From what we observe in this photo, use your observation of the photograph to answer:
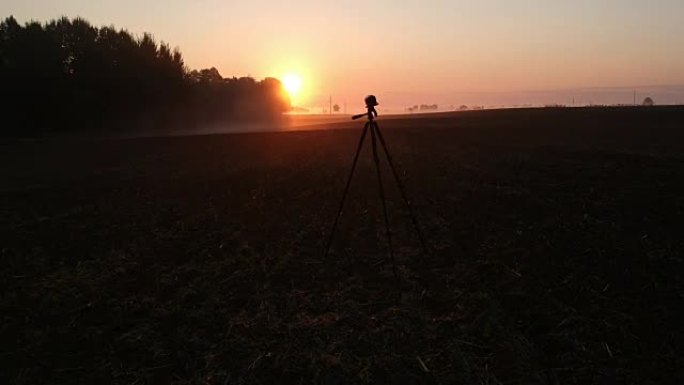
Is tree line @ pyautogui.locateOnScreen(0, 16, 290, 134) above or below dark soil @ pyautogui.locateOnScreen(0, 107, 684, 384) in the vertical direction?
above

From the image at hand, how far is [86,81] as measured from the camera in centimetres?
5497

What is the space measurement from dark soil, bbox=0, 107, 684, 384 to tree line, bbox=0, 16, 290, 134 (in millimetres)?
34468

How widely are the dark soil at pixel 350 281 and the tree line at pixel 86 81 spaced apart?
34468mm

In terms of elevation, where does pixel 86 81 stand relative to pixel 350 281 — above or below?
above

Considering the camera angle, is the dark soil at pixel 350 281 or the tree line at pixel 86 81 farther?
the tree line at pixel 86 81

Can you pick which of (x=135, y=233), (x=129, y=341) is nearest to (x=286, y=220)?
(x=135, y=233)

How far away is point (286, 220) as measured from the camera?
14562mm

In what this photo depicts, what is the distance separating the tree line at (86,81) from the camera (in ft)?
164

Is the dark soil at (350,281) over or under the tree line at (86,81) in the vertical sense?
under

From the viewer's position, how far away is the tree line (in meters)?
50.0

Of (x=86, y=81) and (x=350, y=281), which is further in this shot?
(x=86, y=81)

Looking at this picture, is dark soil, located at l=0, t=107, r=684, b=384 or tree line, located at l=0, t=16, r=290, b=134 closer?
dark soil, located at l=0, t=107, r=684, b=384

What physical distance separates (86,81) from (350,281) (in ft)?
180

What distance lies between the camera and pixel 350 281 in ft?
33.1
